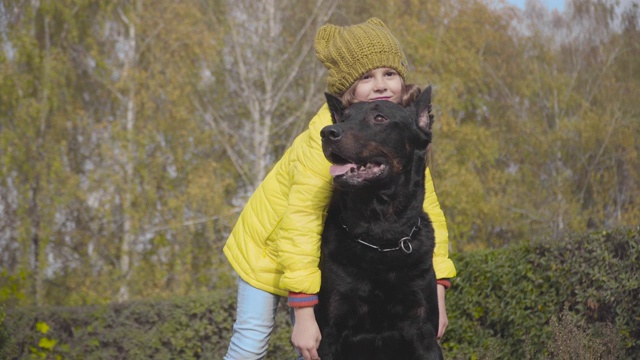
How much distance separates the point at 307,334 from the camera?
10.2ft

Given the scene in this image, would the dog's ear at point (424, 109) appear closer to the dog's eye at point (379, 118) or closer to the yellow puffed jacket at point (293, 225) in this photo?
the dog's eye at point (379, 118)

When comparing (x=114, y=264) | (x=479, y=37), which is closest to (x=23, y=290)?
(x=114, y=264)

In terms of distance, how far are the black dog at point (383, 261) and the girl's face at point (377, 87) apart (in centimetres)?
34

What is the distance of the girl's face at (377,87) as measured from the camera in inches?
143

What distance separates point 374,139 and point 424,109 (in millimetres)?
336

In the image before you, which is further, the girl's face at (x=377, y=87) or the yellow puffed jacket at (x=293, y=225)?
the girl's face at (x=377, y=87)

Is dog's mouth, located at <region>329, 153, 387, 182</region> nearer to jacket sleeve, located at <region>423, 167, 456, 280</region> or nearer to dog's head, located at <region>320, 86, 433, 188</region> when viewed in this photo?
dog's head, located at <region>320, 86, 433, 188</region>

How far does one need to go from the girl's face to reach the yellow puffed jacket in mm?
189

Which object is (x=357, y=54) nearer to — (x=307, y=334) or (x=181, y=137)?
(x=307, y=334)

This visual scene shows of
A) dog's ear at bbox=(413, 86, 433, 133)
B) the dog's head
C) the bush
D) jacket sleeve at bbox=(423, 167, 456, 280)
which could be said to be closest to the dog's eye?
the dog's head

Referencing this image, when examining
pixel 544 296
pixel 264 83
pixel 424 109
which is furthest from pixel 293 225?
pixel 264 83

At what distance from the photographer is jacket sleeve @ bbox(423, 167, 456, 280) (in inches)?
145

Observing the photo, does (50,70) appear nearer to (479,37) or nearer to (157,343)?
(157,343)

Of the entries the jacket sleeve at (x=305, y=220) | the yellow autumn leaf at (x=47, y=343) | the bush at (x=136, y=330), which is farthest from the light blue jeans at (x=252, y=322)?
the yellow autumn leaf at (x=47, y=343)
